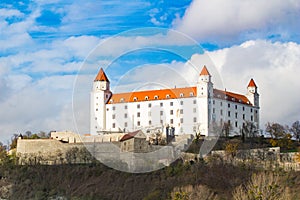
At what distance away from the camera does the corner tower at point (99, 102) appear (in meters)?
72.8

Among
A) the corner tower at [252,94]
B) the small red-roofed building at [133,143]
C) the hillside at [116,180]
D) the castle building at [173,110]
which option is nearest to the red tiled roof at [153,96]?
the castle building at [173,110]

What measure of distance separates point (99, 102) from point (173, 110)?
30.9ft

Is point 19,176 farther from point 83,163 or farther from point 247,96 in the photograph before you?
point 247,96

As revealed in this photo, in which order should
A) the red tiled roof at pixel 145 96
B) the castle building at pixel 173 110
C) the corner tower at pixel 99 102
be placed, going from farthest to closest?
1. the red tiled roof at pixel 145 96
2. the corner tower at pixel 99 102
3. the castle building at pixel 173 110

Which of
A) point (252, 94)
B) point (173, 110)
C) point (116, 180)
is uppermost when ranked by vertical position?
point (252, 94)

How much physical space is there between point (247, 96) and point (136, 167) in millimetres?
24637

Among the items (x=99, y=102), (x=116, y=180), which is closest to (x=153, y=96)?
(x=99, y=102)

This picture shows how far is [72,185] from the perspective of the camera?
204ft

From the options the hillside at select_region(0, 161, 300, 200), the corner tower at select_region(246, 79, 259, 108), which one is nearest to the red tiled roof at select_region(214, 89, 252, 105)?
the corner tower at select_region(246, 79, 259, 108)

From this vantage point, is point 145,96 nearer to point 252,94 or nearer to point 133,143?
point 133,143

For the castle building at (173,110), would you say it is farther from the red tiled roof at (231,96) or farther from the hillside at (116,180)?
the hillside at (116,180)

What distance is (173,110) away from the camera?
72.2 metres

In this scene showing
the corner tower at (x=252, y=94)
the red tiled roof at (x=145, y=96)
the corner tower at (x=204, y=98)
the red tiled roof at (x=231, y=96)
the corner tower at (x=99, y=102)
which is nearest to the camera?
the corner tower at (x=204, y=98)

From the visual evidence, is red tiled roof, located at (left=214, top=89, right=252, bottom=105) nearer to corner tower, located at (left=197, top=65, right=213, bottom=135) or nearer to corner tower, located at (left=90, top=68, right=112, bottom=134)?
corner tower, located at (left=197, top=65, right=213, bottom=135)
